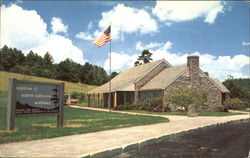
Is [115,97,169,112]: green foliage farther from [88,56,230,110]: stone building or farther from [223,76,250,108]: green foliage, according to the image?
[223,76,250,108]: green foliage

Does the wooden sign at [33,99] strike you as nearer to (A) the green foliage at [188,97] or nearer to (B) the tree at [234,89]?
(A) the green foliage at [188,97]

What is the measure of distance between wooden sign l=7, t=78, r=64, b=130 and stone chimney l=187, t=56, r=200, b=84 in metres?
20.9

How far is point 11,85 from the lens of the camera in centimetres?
995

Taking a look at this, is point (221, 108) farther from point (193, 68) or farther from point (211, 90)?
point (193, 68)

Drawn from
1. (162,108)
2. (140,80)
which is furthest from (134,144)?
(140,80)

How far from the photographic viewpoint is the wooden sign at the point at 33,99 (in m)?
9.92

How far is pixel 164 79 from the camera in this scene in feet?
101

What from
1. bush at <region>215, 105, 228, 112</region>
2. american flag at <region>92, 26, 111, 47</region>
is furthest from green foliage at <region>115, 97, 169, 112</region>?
american flag at <region>92, 26, 111, 47</region>

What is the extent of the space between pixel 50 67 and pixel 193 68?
70.3 m

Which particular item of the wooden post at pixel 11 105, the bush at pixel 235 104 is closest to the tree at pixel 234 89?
the bush at pixel 235 104

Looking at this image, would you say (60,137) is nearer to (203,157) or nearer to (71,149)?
(71,149)

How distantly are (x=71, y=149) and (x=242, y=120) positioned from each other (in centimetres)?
1423

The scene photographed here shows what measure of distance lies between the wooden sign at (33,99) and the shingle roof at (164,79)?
17.6 metres

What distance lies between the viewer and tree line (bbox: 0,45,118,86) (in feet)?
287
